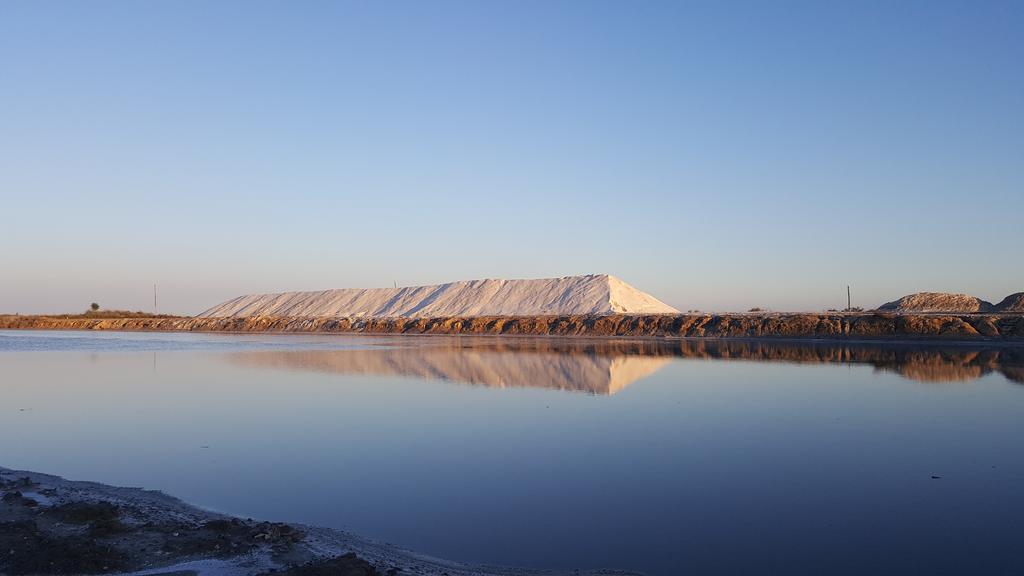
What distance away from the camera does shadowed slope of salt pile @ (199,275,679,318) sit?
2331 inches

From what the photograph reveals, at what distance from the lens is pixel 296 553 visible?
4.57m

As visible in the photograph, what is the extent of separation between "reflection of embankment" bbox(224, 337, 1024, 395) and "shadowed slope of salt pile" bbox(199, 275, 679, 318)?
29000 millimetres

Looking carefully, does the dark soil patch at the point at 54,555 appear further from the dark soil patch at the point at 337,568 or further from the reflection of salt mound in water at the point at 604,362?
the reflection of salt mound in water at the point at 604,362

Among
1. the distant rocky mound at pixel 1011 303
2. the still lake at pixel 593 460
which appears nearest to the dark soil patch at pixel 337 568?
the still lake at pixel 593 460

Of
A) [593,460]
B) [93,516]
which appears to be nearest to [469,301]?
[593,460]

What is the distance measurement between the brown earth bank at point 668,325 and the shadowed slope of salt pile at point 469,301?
6741 millimetres

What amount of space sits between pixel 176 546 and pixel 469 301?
61.9 m

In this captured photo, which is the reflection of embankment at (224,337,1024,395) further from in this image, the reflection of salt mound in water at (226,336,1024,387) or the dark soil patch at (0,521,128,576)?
the dark soil patch at (0,521,128,576)

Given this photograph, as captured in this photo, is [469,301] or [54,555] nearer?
[54,555]

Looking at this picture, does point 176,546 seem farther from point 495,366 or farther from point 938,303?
point 938,303

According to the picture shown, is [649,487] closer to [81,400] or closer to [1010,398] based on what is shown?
[1010,398]

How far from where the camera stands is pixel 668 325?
40.2m

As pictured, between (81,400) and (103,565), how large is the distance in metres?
9.32

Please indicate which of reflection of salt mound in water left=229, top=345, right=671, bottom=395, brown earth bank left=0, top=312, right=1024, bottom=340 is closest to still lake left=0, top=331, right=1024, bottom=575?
reflection of salt mound in water left=229, top=345, right=671, bottom=395
